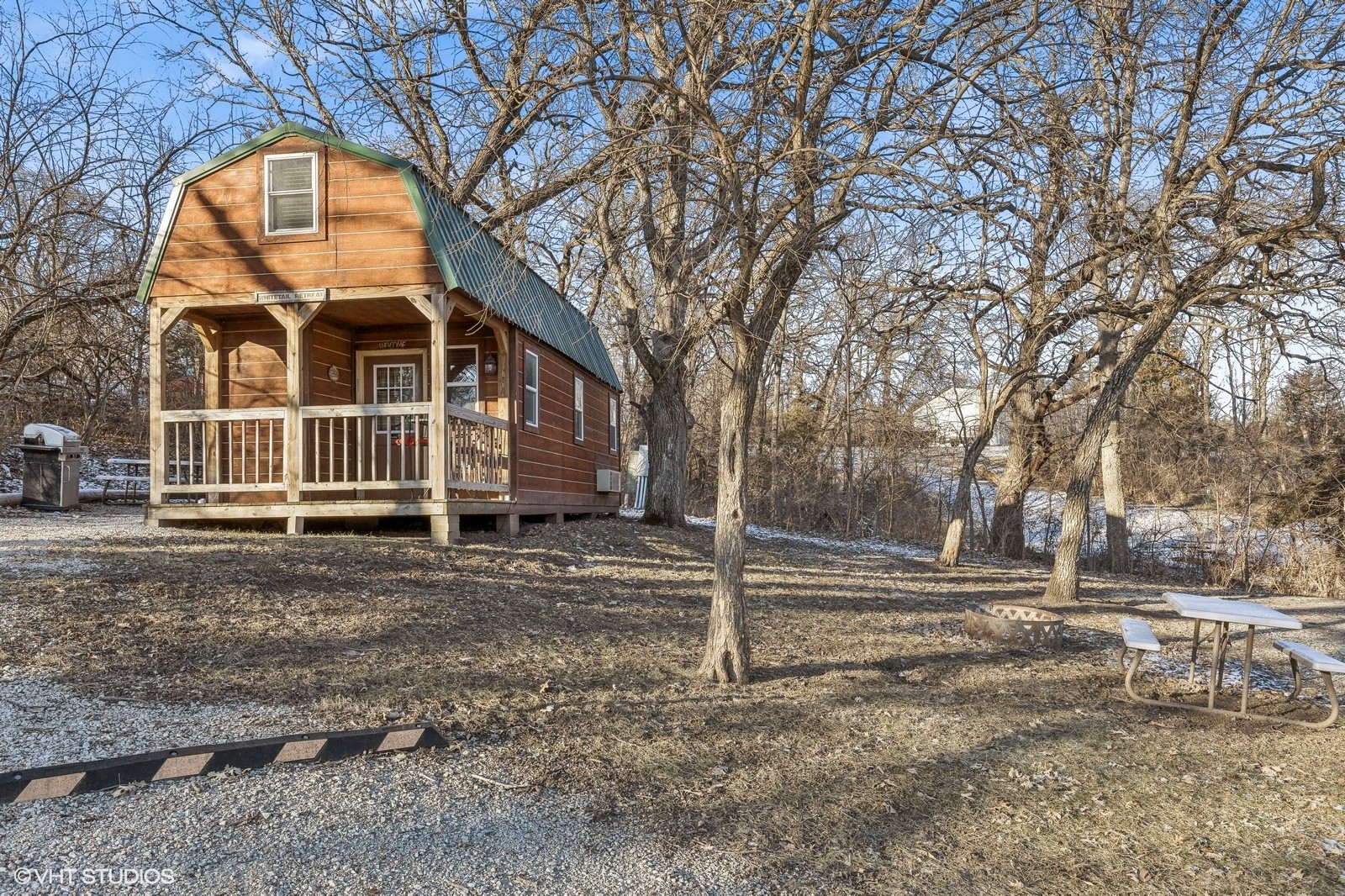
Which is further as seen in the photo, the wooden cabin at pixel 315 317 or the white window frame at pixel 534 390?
the white window frame at pixel 534 390

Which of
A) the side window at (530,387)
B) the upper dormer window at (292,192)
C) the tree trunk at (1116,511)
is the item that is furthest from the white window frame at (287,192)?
the tree trunk at (1116,511)

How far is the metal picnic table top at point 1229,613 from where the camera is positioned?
5.09 m

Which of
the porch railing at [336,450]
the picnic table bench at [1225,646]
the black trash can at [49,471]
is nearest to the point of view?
the picnic table bench at [1225,646]

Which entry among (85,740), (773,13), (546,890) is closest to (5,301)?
(85,740)

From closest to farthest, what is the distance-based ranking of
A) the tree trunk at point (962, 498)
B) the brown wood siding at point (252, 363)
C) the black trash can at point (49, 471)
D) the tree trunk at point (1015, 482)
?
the brown wood siding at point (252, 363) < the tree trunk at point (962, 498) < the black trash can at point (49, 471) < the tree trunk at point (1015, 482)

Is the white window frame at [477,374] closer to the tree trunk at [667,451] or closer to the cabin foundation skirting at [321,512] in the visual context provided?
the cabin foundation skirting at [321,512]

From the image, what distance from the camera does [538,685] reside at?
4.89 meters

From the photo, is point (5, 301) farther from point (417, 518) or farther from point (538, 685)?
point (538, 685)

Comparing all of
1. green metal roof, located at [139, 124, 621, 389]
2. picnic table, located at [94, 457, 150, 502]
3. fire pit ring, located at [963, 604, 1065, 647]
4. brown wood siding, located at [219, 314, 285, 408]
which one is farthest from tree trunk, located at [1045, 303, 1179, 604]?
picnic table, located at [94, 457, 150, 502]

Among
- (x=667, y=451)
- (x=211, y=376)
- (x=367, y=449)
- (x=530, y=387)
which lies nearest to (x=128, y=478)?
(x=211, y=376)

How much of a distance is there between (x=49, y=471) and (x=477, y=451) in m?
7.44

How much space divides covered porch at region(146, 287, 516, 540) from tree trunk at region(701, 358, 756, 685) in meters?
4.33

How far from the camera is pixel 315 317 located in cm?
989

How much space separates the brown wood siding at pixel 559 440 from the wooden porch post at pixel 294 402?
261cm
